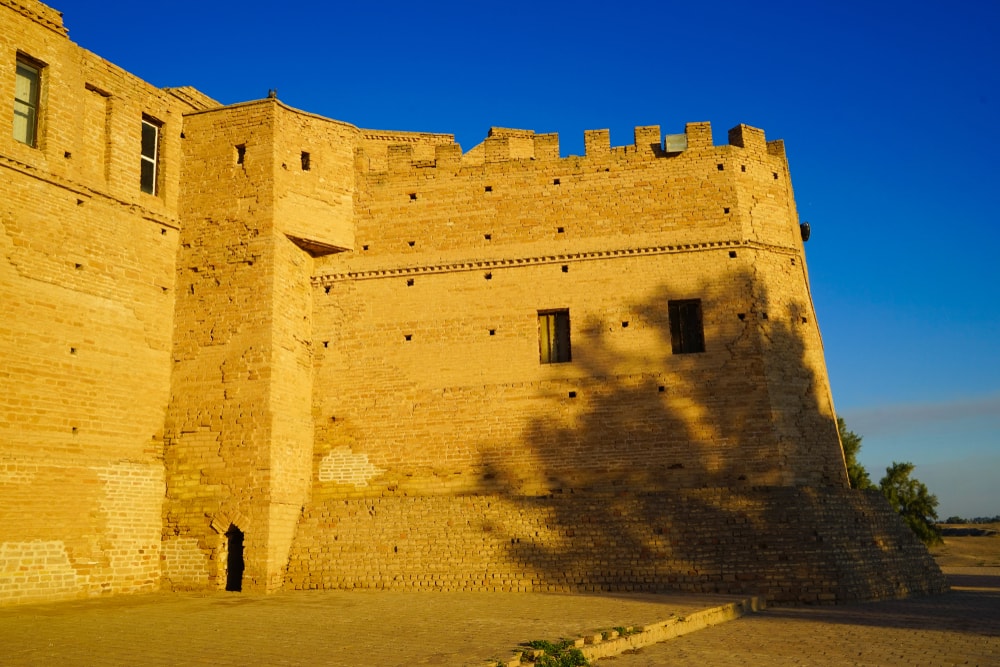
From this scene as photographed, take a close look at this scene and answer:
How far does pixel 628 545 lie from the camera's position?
542 inches

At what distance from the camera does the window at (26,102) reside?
45.7 feet

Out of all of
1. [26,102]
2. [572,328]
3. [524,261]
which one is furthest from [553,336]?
[26,102]

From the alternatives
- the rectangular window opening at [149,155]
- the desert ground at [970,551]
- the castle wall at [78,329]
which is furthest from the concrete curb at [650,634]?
the desert ground at [970,551]

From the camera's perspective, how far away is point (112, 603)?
12.4 m

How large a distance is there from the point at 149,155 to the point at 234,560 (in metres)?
7.60

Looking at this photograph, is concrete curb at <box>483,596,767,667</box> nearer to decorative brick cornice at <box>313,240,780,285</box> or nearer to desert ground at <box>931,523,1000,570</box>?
decorative brick cornice at <box>313,240,780,285</box>

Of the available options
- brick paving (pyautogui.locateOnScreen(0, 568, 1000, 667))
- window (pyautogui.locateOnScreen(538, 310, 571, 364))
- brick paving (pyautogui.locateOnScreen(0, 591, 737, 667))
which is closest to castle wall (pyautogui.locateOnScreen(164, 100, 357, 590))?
brick paving (pyautogui.locateOnScreen(0, 591, 737, 667))

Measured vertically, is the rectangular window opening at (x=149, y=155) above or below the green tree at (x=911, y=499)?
above

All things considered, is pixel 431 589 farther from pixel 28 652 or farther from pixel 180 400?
pixel 28 652

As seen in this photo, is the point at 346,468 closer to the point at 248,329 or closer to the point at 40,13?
the point at 248,329

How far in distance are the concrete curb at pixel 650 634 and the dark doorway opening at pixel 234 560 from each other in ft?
25.1

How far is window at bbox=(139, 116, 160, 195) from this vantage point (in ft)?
51.9

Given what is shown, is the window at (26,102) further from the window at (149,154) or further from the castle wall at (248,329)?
the castle wall at (248,329)

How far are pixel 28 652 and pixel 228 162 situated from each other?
34.2ft
